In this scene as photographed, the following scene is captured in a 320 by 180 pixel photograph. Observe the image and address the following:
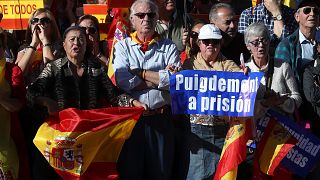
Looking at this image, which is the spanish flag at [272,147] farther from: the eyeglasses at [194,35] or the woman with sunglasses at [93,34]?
the woman with sunglasses at [93,34]

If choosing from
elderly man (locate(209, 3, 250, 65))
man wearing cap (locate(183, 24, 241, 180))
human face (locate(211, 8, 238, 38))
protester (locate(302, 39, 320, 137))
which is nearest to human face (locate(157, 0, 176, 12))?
elderly man (locate(209, 3, 250, 65))

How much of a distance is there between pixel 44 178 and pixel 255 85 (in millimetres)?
2013

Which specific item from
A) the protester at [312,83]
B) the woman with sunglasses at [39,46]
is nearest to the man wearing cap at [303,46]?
the protester at [312,83]

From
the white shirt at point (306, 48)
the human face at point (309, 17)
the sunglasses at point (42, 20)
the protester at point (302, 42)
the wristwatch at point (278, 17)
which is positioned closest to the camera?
the sunglasses at point (42, 20)

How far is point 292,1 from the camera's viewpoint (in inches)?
361

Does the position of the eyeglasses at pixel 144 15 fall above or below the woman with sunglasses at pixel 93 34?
above

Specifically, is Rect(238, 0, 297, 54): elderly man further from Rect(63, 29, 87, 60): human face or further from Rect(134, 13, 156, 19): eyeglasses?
Rect(63, 29, 87, 60): human face

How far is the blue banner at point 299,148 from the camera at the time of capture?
21.7ft

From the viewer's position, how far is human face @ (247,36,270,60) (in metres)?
6.43

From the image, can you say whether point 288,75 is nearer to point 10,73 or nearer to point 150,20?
point 150,20

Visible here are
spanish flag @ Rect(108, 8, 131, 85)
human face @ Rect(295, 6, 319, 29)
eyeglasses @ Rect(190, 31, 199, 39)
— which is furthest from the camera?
spanish flag @ Rect(108, 8, 131, 85)

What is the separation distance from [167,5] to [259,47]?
5.49ft

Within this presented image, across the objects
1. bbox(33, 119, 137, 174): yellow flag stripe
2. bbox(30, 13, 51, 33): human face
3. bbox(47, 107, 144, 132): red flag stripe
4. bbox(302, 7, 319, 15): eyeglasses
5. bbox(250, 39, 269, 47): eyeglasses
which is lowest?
bbox(33, 119, 137, 174): yellow flag stripe

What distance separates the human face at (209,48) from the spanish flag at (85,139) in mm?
764
